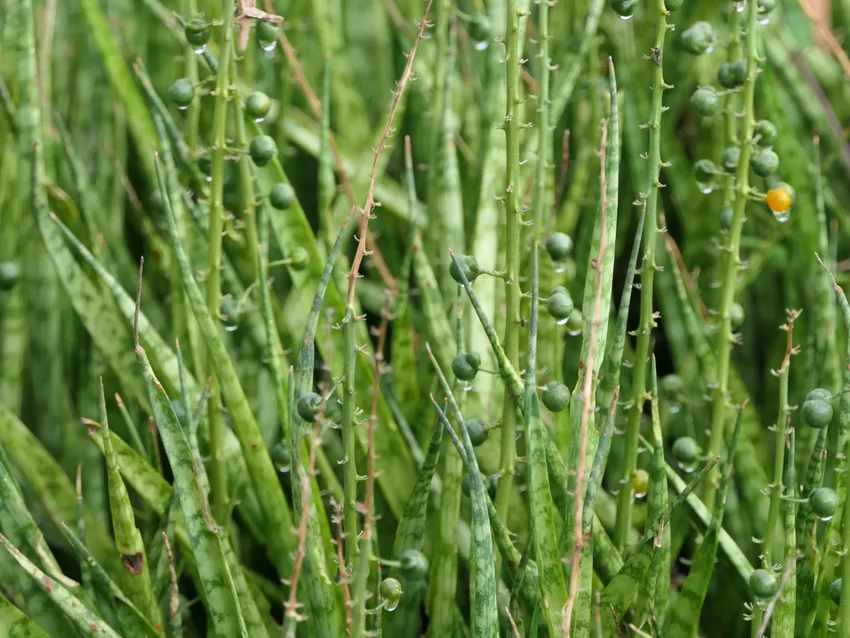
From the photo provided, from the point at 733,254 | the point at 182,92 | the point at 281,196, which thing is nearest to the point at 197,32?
the point at 182,92

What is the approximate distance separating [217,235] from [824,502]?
593mm

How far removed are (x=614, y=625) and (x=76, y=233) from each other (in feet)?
2.79

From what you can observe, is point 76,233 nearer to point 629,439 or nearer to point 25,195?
point 25,195

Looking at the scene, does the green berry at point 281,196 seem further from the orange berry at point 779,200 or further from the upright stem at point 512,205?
the orange berry at point 779,200

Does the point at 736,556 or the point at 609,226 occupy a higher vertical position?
the point at 609,226

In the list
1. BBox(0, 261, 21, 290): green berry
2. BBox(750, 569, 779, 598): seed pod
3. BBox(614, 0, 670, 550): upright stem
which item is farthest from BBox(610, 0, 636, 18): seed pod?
BBox(0, 261, 21, 290): green berry

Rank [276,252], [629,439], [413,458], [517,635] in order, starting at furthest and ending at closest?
1. [276,252]
2. [413,458]
3. [629,439]
4. [517,635]

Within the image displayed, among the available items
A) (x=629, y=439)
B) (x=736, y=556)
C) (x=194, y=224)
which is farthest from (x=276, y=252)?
(x=736, y=556)

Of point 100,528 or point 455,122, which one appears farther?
point 455,122

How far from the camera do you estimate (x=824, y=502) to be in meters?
0.81

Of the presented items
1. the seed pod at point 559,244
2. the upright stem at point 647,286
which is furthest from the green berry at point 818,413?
the seed pod at point 559,244

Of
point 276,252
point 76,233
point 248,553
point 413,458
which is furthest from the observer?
point 276,252

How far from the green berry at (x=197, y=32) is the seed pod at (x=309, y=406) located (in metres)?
0.39

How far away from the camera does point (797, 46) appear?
5.49 feet
